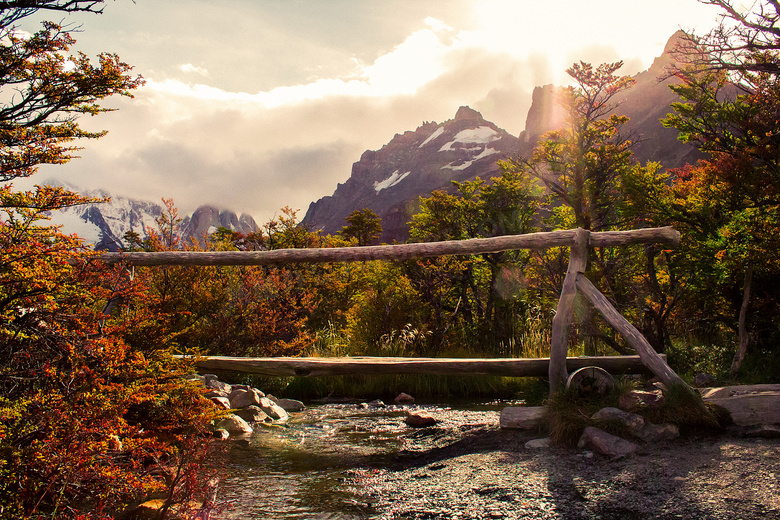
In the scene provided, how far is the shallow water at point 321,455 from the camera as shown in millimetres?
3311

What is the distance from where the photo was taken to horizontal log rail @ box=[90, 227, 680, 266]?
16.3 ft

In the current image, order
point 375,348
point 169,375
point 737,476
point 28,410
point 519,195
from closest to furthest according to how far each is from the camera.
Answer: point 28,410 → point 737,476 → point 169,375 → point 375,348 → point 519,195

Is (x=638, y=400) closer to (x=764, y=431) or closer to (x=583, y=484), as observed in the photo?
(x=764, y=431)

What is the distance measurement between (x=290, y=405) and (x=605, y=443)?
15.8 ft

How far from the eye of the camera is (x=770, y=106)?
6.84m

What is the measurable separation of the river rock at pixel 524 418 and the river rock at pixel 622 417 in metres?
0.59

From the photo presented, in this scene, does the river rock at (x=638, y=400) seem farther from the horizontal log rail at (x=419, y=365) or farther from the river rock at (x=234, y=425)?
the river rock at (x=234, y=425)

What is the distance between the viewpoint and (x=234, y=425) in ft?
18.6

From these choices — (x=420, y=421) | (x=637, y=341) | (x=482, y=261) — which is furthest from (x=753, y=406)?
(x=482, y=261)

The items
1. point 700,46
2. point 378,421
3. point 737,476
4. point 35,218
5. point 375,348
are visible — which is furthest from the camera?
point 375,348

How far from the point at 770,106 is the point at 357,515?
25.9 feet

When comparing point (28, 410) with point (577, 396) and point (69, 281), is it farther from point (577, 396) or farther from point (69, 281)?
point (577, 396)

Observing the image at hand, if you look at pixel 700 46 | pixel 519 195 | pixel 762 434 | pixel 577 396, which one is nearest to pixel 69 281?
pixel 577 396

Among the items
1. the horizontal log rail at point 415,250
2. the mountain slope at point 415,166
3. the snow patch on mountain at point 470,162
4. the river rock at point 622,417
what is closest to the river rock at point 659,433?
the river rock at point 622,417
